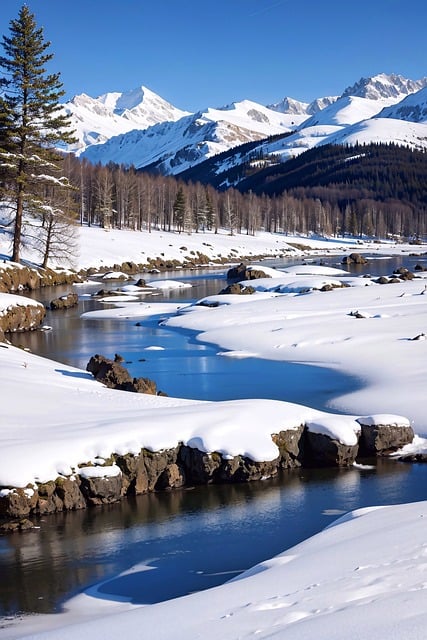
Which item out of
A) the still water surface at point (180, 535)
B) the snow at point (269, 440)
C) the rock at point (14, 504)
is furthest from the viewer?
the rock at point (14, 504)

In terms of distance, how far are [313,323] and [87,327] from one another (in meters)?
12.9

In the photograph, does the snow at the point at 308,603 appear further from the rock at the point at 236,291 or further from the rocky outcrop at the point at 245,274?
the rocky outcrop at the point at 245,274

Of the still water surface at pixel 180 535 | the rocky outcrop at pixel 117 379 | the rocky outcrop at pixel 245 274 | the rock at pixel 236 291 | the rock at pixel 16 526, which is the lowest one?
the still water surface at pixel 180 535

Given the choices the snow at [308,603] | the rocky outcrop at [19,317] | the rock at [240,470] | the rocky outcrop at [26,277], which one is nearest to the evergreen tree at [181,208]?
the rocky outcrop at [26,277]

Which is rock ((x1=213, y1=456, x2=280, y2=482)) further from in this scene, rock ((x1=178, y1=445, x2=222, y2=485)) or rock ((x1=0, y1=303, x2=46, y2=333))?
rock ((x1=0, y1=303, x2=46, y2=333))

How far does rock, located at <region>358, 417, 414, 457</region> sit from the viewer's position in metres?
17.1

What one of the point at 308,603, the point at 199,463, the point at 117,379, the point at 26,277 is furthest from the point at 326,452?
the point at 26,277

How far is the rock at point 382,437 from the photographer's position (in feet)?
56.2

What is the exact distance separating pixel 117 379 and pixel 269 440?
25.2 ft

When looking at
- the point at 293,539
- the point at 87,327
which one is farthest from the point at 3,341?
the point at 293,539

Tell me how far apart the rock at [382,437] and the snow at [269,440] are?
0.16 m

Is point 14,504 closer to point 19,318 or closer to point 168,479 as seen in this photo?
point 168,479

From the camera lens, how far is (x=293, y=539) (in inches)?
484

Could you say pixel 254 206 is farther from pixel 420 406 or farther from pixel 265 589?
pixel 265 589
